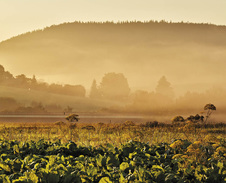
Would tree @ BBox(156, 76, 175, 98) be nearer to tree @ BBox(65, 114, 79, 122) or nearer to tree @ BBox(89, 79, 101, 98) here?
tree @ BBox(89, 79, 101, 98)

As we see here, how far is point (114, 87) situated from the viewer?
125 m

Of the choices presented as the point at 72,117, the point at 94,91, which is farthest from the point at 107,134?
the point at 94,91

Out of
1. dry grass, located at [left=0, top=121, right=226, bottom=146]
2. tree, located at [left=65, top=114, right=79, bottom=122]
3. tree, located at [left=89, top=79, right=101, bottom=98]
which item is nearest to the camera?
dry grass, located at [left=0, top=121, right=226, bottom=146]

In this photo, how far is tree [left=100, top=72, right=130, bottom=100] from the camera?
4818 inches

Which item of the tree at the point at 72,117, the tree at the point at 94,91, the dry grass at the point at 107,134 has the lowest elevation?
the dry grass at the point at 107,134

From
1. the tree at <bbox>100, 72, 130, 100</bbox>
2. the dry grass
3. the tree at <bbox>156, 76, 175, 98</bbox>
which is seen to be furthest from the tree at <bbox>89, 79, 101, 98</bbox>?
the dry grass

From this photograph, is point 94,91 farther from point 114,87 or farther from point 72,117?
point 72,117

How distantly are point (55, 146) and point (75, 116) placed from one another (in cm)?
1267

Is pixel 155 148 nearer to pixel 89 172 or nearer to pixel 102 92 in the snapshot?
pixel 89 172

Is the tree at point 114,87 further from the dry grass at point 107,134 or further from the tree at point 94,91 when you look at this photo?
the dry grass at point 107,134

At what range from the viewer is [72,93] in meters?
104

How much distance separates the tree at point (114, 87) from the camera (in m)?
122

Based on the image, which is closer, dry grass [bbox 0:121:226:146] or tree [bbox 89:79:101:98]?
dry grass [bbox 0:121:226:146]

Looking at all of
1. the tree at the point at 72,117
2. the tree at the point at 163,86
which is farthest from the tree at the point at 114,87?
the tree at the point at 72,117
